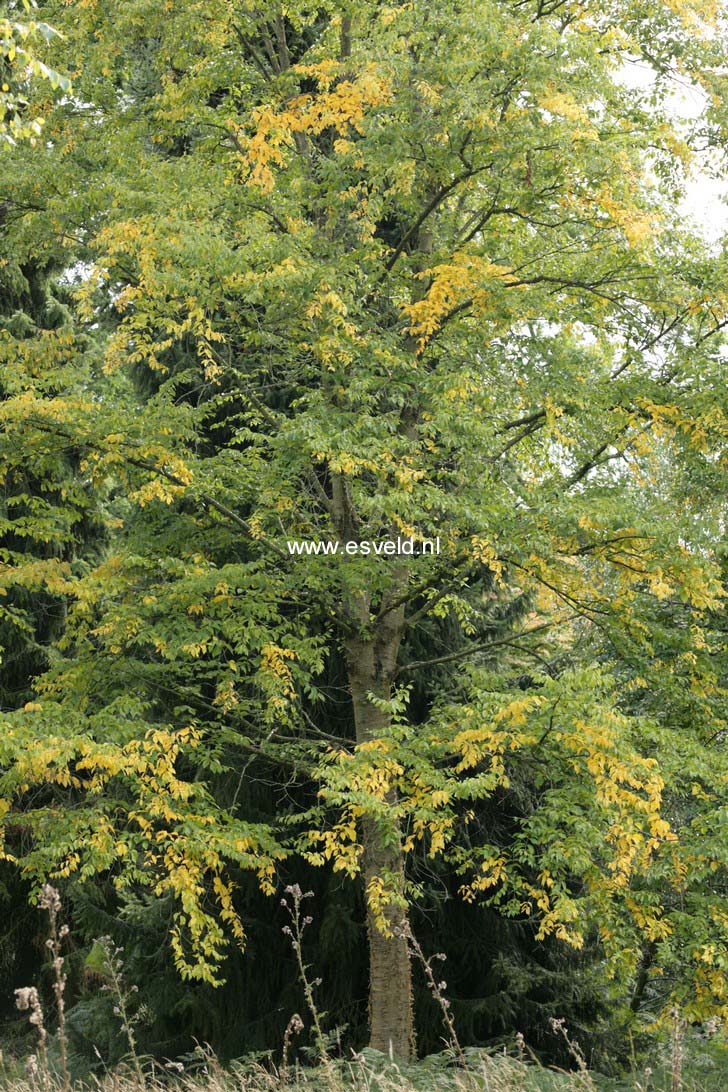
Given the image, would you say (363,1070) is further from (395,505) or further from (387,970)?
(387,970)

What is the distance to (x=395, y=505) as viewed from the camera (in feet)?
26.8

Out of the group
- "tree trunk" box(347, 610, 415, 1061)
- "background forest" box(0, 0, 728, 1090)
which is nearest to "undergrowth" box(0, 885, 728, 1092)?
"background forest" box(0, 0, 728, 1090)

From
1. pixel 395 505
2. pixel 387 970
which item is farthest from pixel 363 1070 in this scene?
pixel 387 970

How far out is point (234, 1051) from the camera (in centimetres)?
1102

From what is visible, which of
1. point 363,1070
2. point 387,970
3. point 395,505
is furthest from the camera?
point 387,970

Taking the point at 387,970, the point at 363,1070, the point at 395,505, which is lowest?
the point at 387,970

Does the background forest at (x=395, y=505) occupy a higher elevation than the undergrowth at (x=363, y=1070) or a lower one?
higher

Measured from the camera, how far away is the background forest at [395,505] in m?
8.20

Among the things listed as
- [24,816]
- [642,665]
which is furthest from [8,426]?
[642,665]

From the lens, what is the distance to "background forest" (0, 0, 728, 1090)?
26.9ft

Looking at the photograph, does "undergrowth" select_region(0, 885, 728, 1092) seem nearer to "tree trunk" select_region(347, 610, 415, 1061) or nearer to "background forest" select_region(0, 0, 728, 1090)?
"background forest" select_region(0, 0, 728, 1090)

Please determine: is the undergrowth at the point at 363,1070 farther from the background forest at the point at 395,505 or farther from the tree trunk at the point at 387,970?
the tree trunk at the point at 387,970

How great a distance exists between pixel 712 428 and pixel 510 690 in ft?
8.43

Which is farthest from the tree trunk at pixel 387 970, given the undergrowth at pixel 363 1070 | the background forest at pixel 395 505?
the undergrowth at pixel 363 1070
